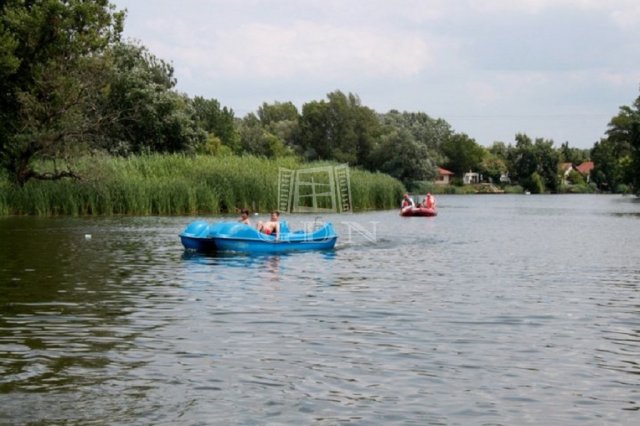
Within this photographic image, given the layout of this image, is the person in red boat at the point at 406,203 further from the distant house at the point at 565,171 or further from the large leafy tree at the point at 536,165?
the distant house at the point at 565,171

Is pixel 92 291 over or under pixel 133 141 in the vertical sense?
under

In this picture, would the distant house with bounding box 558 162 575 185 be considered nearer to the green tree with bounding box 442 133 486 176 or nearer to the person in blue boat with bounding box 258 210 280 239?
the green tree with bounding box 442 133 486 176

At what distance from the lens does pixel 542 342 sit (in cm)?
1438

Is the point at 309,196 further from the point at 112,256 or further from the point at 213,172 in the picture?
the point at 112,256

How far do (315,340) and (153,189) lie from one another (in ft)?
133

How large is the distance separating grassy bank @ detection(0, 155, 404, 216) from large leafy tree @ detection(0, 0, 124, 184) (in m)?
1.30

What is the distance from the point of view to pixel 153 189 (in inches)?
2103

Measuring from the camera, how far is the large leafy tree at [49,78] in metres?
48.8

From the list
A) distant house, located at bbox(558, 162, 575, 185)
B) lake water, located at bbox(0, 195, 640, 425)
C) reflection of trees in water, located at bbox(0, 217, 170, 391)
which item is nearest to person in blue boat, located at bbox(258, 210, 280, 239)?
lake water, located at bbox(0, 195, 640, 425)

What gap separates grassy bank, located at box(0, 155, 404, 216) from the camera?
167 ft

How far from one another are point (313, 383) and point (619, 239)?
31.4 meters

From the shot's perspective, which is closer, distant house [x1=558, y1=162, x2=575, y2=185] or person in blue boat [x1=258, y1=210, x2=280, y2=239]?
person in blue boat [x1=258, y1=210, x2=280, y2=239]

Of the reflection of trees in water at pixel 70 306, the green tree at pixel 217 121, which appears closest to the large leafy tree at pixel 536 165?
the green tree at pixel 217 121

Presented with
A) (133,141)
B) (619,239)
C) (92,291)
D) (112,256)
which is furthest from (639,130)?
(92,291)
